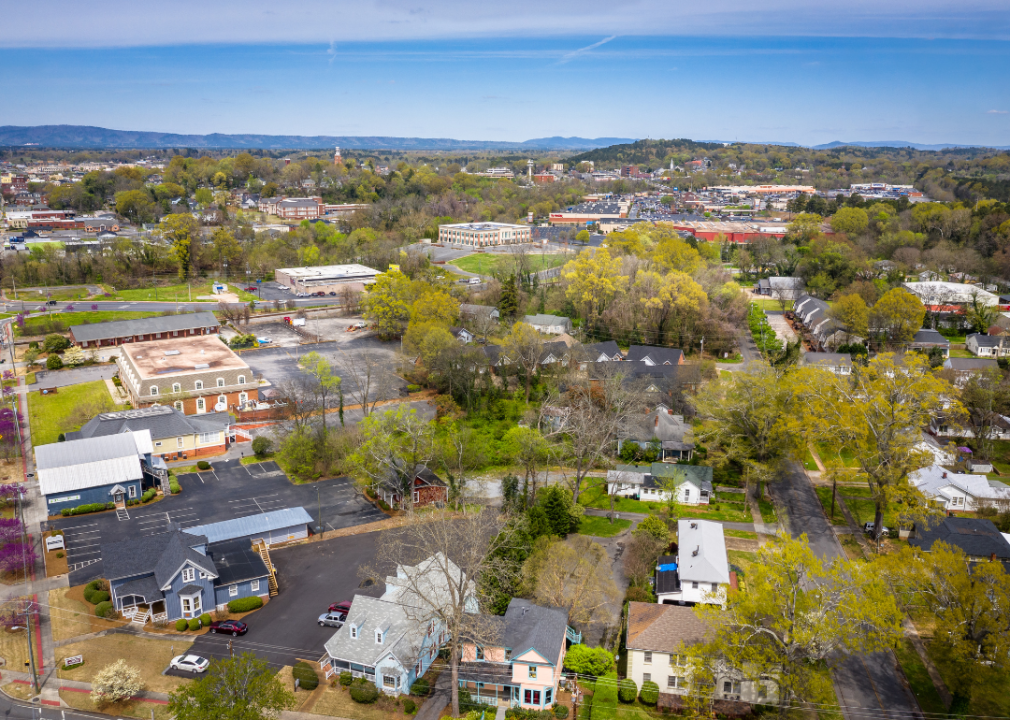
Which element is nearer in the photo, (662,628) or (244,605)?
(662,628)

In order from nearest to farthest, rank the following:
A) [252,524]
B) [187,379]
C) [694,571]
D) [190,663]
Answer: [190,663], [694,571], [252,524], [187,379]

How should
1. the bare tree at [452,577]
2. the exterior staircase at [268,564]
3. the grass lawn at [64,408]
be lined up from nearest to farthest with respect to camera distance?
the bare tree at [452,577]
the exterior staircase at [268,564]
the grass lawn at [64,408]

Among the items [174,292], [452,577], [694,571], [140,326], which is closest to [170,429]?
[452,577]

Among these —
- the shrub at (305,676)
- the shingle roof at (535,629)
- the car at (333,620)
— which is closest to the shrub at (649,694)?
the shingle roof at (535,629)

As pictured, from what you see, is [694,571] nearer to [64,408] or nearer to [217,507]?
[217,507]

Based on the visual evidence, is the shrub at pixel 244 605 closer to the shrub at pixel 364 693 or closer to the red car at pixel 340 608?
the red car at pixel 340 608

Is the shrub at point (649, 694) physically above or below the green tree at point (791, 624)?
below

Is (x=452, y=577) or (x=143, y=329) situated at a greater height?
(x=143, y=329)

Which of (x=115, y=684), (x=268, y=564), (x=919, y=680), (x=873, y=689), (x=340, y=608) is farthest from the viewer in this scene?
(x=268, y=564)
